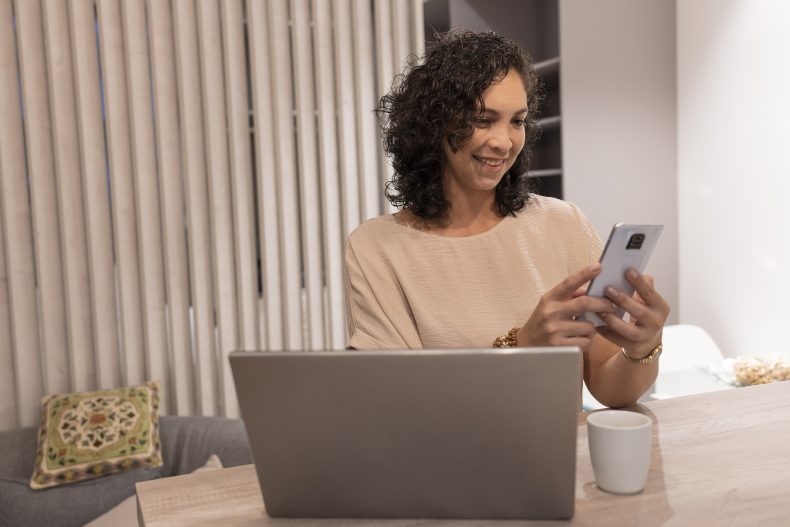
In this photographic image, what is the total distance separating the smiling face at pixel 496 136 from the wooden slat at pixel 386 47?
64.0 inches

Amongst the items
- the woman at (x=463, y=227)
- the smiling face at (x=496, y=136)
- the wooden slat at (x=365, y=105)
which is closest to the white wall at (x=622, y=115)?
the wooden slat at (x=365, y=105)

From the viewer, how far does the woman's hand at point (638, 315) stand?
38.5 inches

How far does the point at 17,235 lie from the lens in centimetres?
256

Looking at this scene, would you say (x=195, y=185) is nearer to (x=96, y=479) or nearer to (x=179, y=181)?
(x=179, y=181)

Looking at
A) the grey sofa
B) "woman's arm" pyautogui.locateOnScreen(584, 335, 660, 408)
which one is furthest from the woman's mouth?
the grey sofa

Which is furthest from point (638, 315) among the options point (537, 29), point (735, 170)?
point (537, 29)

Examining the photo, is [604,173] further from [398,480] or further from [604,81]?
[398,480]

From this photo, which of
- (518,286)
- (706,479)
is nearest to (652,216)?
(518,286)

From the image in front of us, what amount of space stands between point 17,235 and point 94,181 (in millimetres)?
327

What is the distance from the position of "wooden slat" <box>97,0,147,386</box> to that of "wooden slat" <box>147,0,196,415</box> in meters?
0.11

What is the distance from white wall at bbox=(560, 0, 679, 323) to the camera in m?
3.48

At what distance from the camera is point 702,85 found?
3500 millimetres

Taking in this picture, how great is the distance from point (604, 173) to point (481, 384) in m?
3.12

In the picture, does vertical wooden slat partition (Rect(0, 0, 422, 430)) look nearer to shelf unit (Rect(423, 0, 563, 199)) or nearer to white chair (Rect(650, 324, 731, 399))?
shelf unit (Rect(423, 0, 563, 199))
